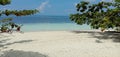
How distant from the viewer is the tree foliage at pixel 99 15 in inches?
773

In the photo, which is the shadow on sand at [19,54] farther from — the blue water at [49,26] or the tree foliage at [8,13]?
the blue water at [49,26]

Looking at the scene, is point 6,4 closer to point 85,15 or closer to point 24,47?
point 24,47

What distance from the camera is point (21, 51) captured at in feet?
52.2

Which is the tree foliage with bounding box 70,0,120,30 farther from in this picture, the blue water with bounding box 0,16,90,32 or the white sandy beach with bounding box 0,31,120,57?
the blue water with bounding box 0,16,90,32

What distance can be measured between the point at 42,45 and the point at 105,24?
13.3ft

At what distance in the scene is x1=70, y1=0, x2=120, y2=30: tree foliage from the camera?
19625 mm

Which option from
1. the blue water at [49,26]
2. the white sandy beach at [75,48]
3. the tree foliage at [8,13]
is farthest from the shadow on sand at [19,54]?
the blue water at [49,26]

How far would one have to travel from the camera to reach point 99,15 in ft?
70.9

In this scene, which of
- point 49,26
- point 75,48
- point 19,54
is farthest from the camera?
point 49,26

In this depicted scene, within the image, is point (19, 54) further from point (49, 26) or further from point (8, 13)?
point (49, 26)

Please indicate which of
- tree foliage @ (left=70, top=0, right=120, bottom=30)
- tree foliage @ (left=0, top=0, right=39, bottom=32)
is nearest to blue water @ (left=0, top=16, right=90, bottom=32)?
tree foliage @ (left=70, top=0, right=120, bottom=30)

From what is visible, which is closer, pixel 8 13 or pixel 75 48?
pixel 8 13

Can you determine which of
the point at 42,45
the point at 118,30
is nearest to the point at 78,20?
the point at 118,30

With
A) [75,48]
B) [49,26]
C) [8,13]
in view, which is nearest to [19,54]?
[8,13]
